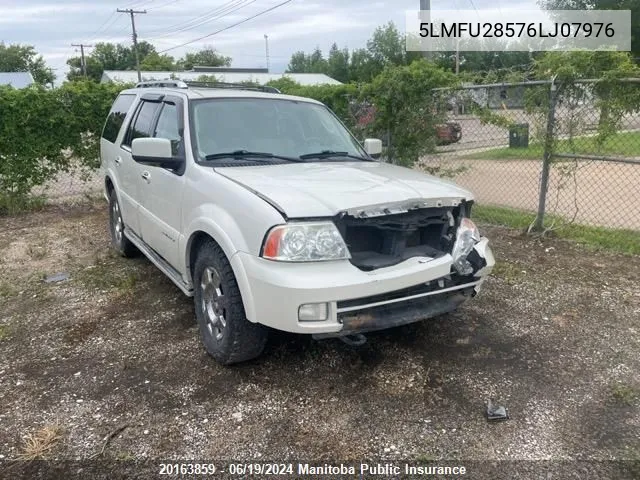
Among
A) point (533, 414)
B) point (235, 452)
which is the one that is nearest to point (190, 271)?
point (235, 452)

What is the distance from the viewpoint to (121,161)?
17.9 ft

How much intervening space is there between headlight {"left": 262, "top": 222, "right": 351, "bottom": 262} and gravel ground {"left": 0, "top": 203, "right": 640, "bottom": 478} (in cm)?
91

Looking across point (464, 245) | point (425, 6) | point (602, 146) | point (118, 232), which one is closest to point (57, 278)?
point (118, 232)

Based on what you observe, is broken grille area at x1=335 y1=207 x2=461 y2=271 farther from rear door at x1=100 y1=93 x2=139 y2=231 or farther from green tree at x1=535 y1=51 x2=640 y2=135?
green tree at x1=535 y1=51 x2=640 y2=135

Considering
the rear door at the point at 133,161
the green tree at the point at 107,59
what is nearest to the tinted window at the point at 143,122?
the rear door at the point at 133,161

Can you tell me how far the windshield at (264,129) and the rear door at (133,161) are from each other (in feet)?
2.92

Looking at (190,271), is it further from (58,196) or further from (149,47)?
(149,47)

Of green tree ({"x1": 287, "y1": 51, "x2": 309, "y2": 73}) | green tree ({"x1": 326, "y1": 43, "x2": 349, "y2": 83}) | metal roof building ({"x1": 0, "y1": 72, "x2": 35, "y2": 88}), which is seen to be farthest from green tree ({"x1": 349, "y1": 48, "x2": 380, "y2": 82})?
metal roof building ({"x1": 0, "y1": 72, "x2": 35, "y2": 88})

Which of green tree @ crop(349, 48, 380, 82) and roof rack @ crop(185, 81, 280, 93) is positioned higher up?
green tree @ crop(349, 48, 380, 82)

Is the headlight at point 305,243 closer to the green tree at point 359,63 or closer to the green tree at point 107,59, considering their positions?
the green tree at point 359,63

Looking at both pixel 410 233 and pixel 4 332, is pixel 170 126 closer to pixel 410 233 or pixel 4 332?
pixel 4 332

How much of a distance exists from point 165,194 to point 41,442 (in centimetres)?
203

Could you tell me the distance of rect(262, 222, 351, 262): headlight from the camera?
295cm

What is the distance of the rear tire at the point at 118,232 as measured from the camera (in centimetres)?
590
